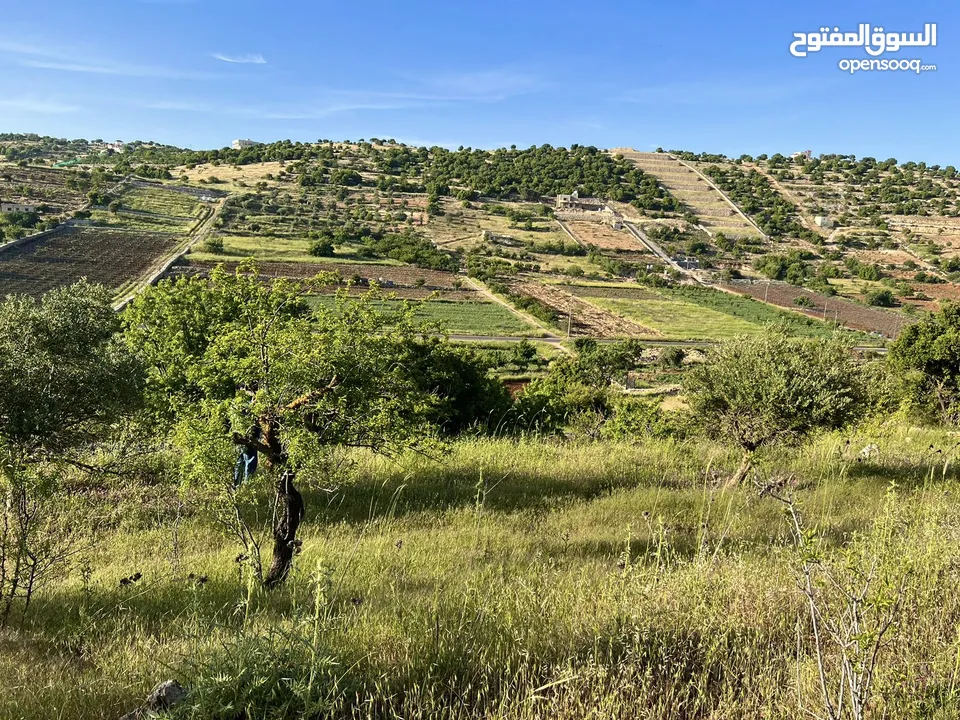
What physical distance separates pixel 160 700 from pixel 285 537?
2.57m

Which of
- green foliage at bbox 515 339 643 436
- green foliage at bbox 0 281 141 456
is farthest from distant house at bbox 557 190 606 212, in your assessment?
green foliage at bbox 0 281 141 456

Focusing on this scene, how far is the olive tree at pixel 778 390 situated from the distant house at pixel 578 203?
131144mm

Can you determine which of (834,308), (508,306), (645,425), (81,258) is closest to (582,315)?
(508,306)

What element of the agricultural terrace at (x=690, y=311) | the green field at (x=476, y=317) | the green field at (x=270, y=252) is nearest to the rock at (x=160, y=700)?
the green field at (x=476, y=317)

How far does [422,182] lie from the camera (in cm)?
14712

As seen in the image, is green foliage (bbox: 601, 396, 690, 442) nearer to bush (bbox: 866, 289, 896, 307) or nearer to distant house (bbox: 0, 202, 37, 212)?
bush (bbox: 866, 289, 896, 307)

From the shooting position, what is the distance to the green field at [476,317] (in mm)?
57844

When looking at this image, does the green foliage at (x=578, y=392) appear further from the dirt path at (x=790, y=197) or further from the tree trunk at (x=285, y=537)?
the dirt path at (x=790, y=197)

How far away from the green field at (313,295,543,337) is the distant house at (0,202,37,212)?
5256cm

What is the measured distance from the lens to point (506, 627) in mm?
2578

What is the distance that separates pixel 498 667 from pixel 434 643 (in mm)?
320

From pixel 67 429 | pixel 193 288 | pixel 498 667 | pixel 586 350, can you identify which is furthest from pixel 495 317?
pixel 498 667

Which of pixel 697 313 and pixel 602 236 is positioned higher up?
pixel 602 236

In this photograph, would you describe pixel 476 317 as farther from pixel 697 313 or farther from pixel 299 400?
pixel 299 400
